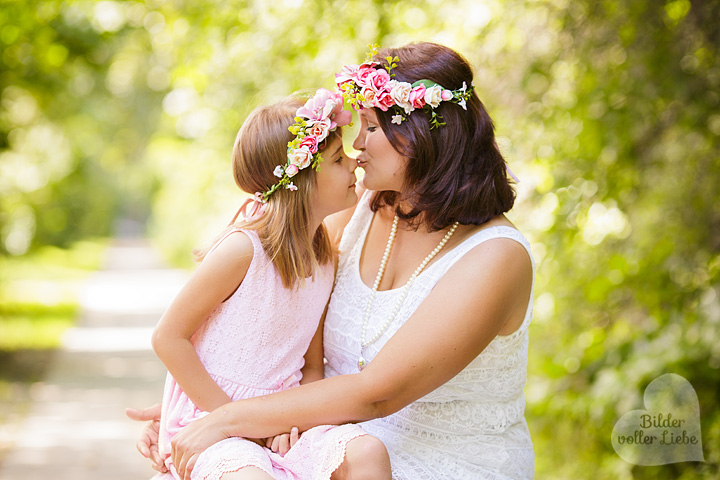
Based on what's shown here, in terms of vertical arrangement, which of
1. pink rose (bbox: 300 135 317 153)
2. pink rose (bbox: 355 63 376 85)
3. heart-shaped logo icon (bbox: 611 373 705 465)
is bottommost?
heart-shaped logo icon (bbox: 611 373 705 465)

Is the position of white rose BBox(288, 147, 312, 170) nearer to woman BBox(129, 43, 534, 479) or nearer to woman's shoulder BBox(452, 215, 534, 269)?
woman BBox(129, 43, 534, 479)

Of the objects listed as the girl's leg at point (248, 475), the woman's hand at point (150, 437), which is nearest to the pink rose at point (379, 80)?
the girl's leg at point (248, 475)

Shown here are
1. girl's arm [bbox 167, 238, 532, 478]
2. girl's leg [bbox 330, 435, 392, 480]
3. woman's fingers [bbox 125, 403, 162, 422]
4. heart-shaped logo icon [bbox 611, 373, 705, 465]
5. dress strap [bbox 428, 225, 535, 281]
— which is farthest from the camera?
heart-shaped logo icon [bbox 611, 373, 705, 465]

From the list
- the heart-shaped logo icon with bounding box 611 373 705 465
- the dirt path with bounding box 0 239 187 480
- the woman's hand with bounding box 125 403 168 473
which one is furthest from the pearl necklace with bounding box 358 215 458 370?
the dirt path with bounding box 0 239 187 480

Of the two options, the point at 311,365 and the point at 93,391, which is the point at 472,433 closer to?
the point at 311,365

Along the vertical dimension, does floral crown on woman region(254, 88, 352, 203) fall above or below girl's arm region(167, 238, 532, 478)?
above

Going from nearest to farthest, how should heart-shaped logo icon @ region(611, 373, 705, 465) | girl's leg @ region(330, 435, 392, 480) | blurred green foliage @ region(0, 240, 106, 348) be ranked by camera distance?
girl's leg @ region(330, 435, 392, 480)
heart-shaped logo icon @ region(611, 373, 705, 465)
blurred green foliage @ region(0, 240, 106, 348)

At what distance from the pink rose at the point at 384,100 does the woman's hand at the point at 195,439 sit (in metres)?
1.02

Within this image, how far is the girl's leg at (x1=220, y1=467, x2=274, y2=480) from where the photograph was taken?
201cm

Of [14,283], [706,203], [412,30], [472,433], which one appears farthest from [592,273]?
[14,283]

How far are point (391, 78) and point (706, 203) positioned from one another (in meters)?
2.75

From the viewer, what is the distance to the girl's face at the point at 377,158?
244cm

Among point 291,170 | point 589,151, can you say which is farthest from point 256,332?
point 589,151

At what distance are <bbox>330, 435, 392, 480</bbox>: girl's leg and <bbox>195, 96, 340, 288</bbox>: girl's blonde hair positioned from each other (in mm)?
588
